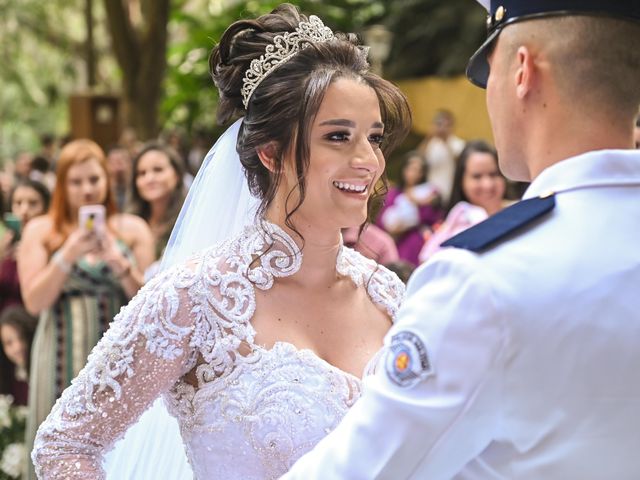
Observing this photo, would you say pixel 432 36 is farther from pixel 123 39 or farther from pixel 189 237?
pixel 189 237

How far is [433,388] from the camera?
163cm

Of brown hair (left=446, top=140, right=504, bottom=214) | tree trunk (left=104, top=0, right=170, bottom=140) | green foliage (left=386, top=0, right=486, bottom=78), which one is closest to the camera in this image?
brown hair (left=446, top=140, right=504, bottom=214)

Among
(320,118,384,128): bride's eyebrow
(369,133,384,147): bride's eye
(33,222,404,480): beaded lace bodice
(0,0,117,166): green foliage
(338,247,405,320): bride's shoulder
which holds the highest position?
(320,118,384,128): bride's eyebrow

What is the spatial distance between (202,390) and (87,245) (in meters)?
2.90

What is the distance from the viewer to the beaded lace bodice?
2785mm

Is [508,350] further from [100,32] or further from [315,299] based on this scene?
[100,32]

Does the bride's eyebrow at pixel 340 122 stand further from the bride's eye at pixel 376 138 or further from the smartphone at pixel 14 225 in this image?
the smartphone at pixel 14 225

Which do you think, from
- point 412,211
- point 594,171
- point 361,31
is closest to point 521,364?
point 594,171

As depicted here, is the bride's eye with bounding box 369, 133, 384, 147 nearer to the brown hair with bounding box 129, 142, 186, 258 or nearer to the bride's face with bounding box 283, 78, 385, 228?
the bride's face with bounding box 283, 78, 385, 228

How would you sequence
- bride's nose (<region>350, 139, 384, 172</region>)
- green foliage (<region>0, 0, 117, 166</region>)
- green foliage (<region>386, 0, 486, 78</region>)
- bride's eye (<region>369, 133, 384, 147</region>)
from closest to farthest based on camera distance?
1. bride's nose (<region>350, 139, 384, 172</region>)
2. bride's eye (<region>369, 133, 384, 147</region>)
3. green foliage (<region>386, 0, 486, 78</region>)
4. green foliage (<region>0, 0, 117, 166</region>)

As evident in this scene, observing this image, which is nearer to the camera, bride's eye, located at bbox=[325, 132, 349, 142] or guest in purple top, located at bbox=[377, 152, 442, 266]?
bride's eye, located at bbox=[325, 132, 349, 142]

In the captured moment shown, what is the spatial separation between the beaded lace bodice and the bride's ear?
14.3 inches

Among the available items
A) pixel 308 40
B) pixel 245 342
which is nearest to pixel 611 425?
pixel 245 342

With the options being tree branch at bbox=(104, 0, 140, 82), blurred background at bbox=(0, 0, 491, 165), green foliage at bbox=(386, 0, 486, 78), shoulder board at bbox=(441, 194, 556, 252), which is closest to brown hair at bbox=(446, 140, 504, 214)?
shoulder board at bbox=(441, 194, 556, 252)
